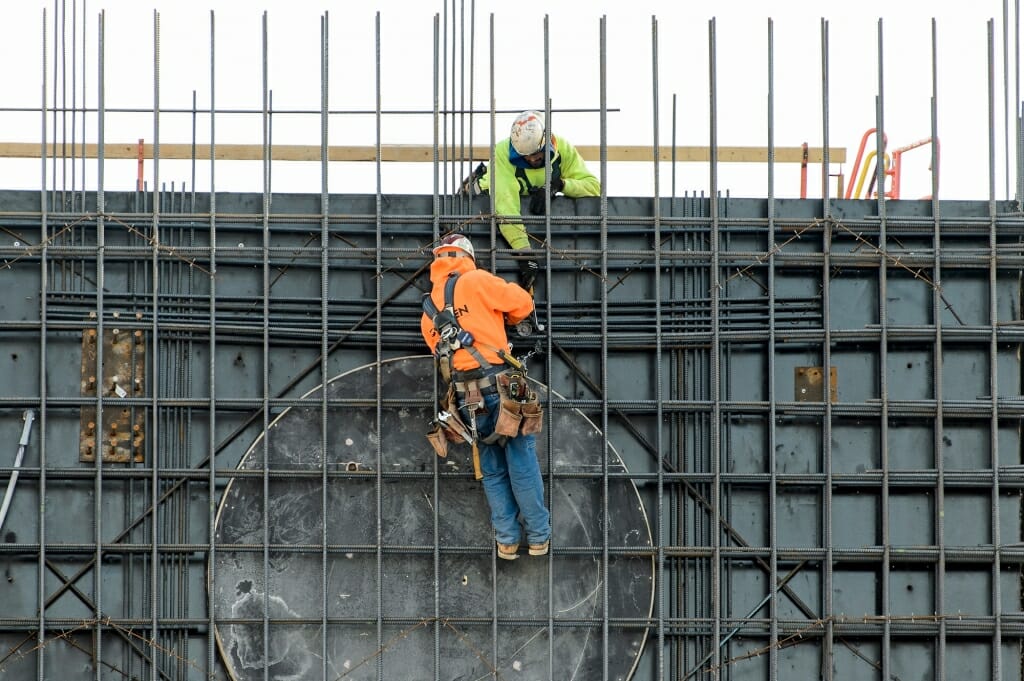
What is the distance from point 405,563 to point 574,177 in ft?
14.8

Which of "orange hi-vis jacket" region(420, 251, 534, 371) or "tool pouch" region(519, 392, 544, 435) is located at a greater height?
"orange hi-vis jacket" region(420, 251, 534, 371)

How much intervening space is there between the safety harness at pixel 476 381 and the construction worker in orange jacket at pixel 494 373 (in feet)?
0.05

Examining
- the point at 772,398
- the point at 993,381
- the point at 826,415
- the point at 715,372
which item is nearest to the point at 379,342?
the point at 715,372

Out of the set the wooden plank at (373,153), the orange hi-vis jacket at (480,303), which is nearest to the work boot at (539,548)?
the orange hi-vis jacket at (480,303)

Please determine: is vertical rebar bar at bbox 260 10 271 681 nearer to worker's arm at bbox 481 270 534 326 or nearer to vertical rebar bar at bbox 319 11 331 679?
Answer: vertical rebar bar at bbox 319 11 331 679

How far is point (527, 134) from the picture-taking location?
11578 millimetres

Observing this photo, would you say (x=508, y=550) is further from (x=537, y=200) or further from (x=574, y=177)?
(x=574, y=177)

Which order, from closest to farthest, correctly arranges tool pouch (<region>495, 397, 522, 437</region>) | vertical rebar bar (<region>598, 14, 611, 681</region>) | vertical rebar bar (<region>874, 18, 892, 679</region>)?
tool pouch (<region>495, 397, 522, 437</region>)
vertical rebar bar (<region>598, 14, 611, 681</region>)
vertical rebar bar (<region>874, 18, 892, 679</region>)

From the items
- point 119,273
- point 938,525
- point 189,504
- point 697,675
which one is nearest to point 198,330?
point 119,273

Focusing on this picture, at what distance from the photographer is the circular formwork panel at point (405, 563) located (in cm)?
1145

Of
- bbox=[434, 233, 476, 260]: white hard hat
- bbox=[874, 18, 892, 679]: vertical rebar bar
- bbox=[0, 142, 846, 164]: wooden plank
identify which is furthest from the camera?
bbox=[0, 142, 846, 164]: wooden plank

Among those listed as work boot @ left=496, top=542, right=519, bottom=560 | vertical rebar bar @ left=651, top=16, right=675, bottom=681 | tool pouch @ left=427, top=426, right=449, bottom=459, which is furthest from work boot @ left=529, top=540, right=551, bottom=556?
tool pouch @ left=427, top=426, right=449, bottom=459

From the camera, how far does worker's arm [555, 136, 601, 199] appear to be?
11.9 metres

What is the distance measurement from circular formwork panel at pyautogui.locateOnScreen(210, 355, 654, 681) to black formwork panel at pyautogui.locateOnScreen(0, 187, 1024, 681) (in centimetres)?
3
